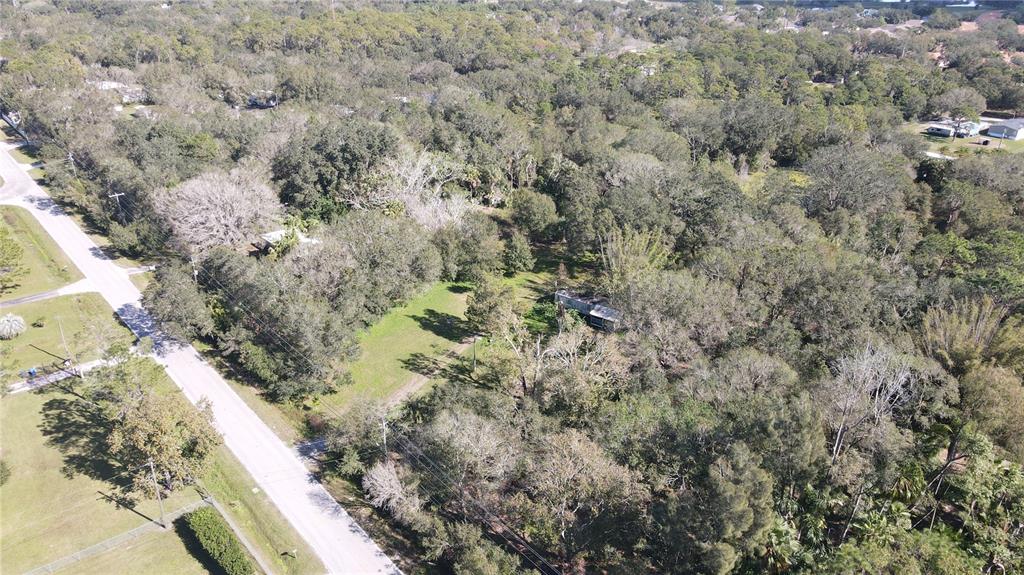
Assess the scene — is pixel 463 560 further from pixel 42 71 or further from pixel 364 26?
pixel 364 26

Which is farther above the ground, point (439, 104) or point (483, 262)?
point (439, 104)

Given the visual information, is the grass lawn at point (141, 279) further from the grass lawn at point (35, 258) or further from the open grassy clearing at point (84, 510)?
the open grassy clearing at point (84, 510)

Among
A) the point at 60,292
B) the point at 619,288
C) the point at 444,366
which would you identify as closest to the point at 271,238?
the point at 60,292

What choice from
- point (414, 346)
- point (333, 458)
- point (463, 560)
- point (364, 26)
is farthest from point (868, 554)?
point (364, 26)

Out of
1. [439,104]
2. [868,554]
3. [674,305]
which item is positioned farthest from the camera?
[439,104]

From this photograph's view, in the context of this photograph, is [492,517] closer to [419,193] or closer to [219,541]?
[219,541]

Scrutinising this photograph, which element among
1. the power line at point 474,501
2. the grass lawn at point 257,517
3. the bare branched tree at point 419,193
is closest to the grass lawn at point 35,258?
the power line at point 474,501

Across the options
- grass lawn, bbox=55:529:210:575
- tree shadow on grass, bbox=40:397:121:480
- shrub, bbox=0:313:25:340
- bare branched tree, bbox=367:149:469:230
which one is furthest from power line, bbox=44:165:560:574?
shrub, bbox=0:313:25:340
